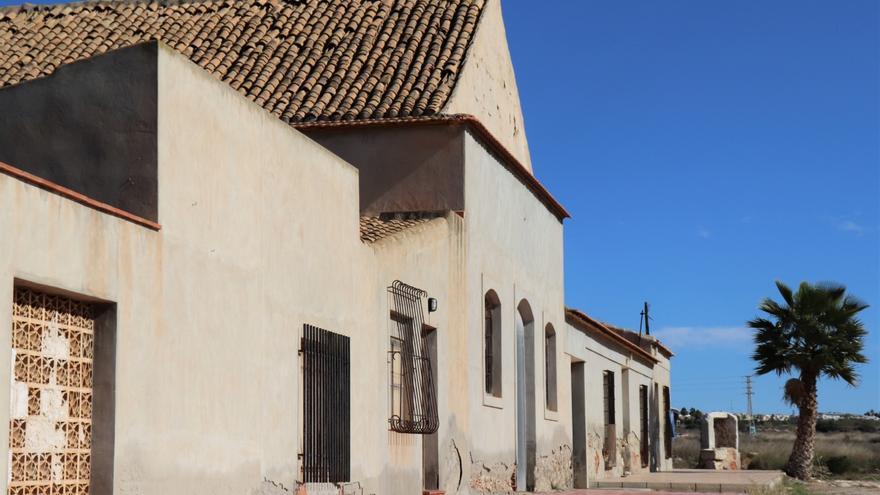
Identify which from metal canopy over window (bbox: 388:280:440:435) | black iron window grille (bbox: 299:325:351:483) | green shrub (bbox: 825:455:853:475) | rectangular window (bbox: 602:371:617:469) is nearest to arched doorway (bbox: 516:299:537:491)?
metal canopy over window (bbox: 388:280:440:435)

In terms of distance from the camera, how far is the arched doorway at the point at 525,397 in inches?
819

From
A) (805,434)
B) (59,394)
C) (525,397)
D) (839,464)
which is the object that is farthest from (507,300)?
(839,464)

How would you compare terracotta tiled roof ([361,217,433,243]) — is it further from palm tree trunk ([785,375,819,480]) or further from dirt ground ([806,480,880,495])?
palm tree trunk ([785,375,819,480])

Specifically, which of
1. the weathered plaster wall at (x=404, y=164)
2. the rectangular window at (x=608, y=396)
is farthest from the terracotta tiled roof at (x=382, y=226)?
the rectangular window at (x=608, y=396)

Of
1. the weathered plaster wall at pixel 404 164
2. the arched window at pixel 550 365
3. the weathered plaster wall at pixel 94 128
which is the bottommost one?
the arched window at pixel 550 365

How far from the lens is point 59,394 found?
9.16 metres

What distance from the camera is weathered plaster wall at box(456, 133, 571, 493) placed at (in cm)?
1814

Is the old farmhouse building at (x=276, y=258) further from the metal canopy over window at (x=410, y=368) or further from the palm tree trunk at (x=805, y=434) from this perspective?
the palm tree trunk at (x=805, y=434)

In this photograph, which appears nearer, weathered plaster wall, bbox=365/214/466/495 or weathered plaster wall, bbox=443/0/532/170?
weathered plaster wall, bbox=365/214/466/495

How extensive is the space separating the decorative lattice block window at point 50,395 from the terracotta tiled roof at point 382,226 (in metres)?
5.81

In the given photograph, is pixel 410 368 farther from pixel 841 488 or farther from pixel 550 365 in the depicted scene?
pixel 841 488

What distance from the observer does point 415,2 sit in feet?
72.5

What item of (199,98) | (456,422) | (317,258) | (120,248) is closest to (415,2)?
(456,422)

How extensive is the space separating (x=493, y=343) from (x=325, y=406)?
21.8 ft
